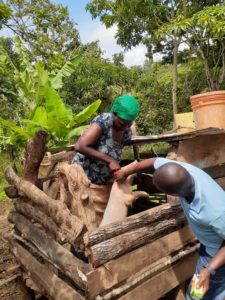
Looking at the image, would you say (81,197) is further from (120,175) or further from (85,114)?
(85,114)

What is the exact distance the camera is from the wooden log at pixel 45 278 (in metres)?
2.77

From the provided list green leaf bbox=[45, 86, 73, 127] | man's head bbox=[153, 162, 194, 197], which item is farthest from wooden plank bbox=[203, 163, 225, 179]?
green leaf bbox=[45, 86, 73, 127]

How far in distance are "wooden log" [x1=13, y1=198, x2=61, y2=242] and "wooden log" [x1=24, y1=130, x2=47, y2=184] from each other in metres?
0.33

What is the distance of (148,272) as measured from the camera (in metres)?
2.76

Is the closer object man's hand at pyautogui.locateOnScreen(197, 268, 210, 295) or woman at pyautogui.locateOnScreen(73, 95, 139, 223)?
man's hand at pyautogui.locateOnScreen(197, 268, 210, 295)

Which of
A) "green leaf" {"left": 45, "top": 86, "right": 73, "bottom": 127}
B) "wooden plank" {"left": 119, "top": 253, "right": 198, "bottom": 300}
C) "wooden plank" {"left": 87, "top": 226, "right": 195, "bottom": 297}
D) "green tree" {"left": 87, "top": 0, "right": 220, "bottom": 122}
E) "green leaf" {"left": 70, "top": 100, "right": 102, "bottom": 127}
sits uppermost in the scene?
"green tree" {"left": 87, "top": 0, "right": 220, "bottom": 122}

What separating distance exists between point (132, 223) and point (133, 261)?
296 millimetres

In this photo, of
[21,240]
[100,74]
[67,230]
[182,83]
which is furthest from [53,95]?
[182,83]

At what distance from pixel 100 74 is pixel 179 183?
36.8 feet

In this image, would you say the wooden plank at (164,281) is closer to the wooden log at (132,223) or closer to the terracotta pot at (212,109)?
the wooden log at (132,223)

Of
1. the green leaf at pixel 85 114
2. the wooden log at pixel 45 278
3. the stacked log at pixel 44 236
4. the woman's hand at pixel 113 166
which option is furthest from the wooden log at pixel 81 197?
the green leaf at pixel 85 114

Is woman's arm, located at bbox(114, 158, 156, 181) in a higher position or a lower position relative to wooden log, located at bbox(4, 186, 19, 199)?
higher

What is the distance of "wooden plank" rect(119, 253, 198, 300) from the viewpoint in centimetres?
271

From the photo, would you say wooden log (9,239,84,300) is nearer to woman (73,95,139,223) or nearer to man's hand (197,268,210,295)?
woman (73,95,139,223)
